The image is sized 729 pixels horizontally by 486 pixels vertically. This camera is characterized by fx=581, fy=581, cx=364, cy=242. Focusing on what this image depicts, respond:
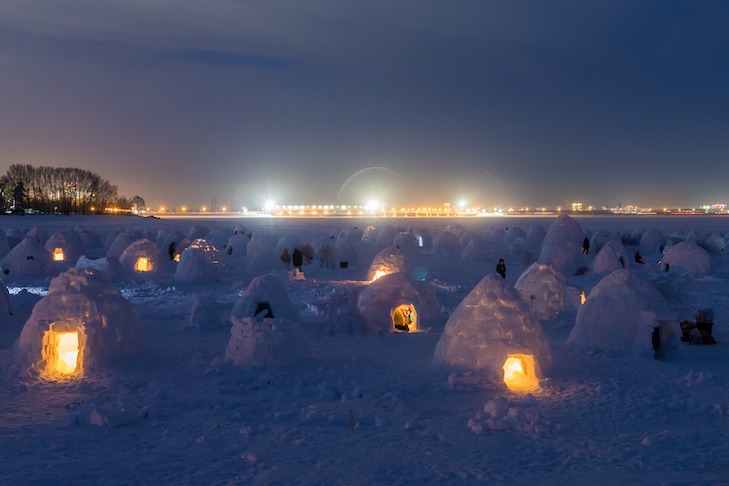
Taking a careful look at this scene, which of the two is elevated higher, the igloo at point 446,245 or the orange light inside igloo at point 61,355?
the igloo at point 446,245

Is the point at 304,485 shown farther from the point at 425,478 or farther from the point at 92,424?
the point at 92,424

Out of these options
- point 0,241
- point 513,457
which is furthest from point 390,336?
point 0,241

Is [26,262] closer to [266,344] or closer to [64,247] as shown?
[64,247]

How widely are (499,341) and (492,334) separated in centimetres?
17

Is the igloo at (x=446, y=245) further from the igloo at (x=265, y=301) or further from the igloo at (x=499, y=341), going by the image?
the igloo at (x=499, y=341)

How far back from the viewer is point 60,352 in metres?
11.4

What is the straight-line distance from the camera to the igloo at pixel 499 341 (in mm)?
10289

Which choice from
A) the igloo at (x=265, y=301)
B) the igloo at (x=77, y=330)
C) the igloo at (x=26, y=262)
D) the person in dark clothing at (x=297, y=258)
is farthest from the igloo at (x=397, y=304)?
the igloo at (x=26, y=262)

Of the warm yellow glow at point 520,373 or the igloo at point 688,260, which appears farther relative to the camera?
the igloo at point 688,260

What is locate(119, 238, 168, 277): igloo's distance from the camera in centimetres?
2773

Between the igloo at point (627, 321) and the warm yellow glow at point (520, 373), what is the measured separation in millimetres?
2814

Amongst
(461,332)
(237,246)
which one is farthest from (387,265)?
(237,246)

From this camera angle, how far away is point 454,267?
3084cm

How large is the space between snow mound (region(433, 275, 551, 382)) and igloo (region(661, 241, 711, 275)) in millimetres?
19646
